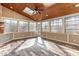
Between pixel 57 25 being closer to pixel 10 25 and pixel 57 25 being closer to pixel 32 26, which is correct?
pixel 32 26

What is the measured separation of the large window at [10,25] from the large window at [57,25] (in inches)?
31.3

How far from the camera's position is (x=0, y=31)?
2.29 metres

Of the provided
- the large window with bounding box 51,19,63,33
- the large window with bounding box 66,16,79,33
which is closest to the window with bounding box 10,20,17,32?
the large window with bounding box 51,19,63,33

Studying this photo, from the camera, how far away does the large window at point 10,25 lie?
2303mm

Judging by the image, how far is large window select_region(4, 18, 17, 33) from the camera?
2.30m

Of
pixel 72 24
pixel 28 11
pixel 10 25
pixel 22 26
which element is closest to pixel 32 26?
pixel 22 26

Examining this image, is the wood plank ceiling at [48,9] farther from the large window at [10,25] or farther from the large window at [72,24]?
the large window at [10,25]

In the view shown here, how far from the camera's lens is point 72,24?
228 cm

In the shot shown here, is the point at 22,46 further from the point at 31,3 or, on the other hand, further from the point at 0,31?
the point at 31,3

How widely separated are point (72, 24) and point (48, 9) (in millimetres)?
568

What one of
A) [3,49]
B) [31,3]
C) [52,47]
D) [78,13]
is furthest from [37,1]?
[3,49]

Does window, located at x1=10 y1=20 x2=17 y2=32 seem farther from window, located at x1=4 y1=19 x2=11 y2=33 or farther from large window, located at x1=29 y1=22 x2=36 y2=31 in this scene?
large window, located at x1=29 y1=22 x2=36 y2=31

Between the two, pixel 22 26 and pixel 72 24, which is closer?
pixel 72 24

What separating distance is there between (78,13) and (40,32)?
0.85m
